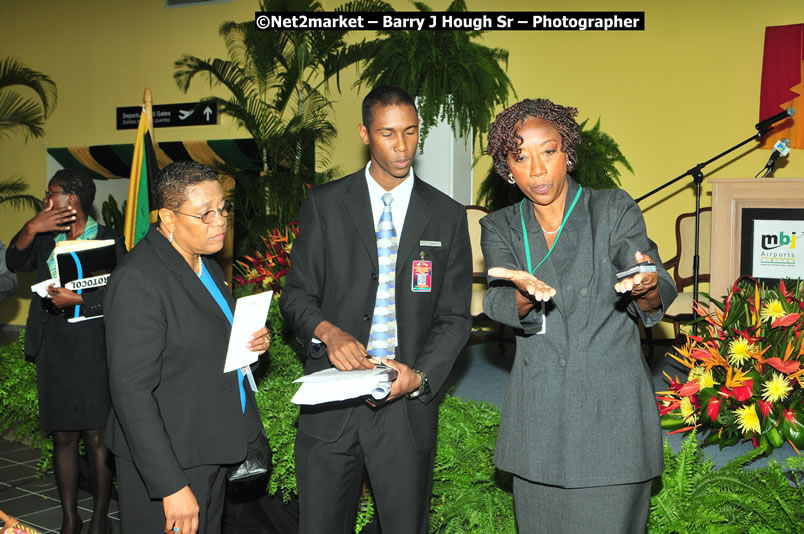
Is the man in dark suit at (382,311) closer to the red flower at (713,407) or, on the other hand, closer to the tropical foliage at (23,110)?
the red flower at (713,407)

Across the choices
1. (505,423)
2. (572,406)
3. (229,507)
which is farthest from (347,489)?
(229,507)

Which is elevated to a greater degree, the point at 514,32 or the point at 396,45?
the point at 514,32

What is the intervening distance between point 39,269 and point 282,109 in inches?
215

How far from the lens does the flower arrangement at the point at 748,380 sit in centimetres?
355

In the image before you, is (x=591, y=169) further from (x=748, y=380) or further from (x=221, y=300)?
(x=221, y=300)

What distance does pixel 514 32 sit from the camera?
863cm

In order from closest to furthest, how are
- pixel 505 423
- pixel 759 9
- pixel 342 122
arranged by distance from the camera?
1. pixel 505 423
2. pixel 759 9
3. pixel 342 122

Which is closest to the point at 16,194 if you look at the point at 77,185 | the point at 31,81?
the point at 31,81

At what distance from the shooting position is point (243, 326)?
2.20 m

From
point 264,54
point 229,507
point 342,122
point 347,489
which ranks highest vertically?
point 264,54

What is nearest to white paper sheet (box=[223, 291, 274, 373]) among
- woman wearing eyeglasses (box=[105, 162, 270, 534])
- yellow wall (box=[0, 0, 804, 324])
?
woman wearing eyeglasses (box=[105, 162, 270, 534])

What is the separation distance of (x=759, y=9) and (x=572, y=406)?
23.9 ft

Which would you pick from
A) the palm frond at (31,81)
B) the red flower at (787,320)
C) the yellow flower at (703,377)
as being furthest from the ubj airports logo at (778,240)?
the palm frond at (31,81)

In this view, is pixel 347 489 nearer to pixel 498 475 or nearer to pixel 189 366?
pixel 189 366
